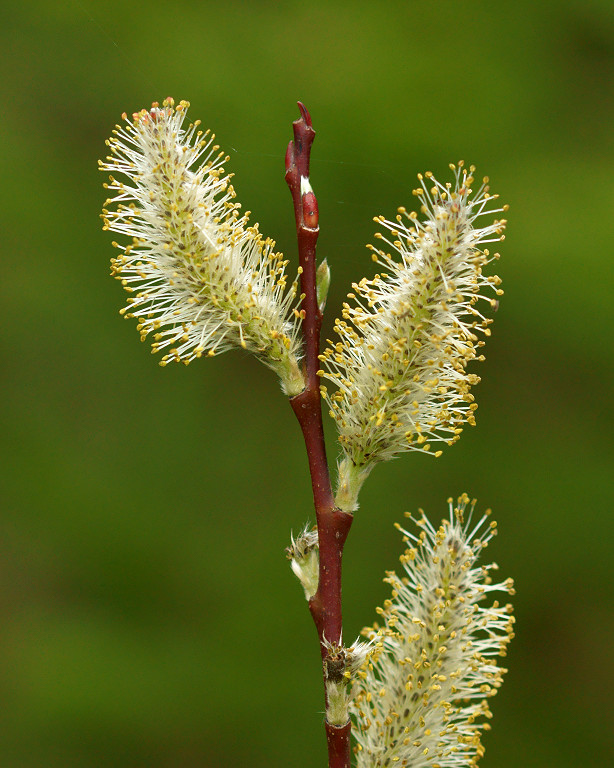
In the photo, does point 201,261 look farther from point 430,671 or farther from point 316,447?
point 430,671

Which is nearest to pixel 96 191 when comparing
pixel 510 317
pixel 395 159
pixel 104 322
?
pixel 104 322

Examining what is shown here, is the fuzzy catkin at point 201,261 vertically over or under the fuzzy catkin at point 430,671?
over

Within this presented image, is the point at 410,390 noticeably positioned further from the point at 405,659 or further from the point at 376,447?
the point at 405,659

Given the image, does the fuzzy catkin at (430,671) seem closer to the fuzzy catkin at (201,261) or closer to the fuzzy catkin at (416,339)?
the fuzzy catkin at (416,339)

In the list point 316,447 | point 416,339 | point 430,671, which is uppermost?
point 416,339

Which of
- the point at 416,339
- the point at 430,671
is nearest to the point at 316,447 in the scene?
the point at 416,339

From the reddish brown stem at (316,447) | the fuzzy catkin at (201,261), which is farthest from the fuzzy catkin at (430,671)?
the fuzzy catkin at (201,261)

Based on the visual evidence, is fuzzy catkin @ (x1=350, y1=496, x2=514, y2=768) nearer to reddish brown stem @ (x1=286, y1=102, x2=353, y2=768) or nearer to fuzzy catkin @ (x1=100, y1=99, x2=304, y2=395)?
reddish brown stem @ (x1=286, y1=102, x2=353, y2=768)

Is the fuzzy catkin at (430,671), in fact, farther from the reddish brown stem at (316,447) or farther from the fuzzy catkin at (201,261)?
the fuzzy catkin at (201,261)

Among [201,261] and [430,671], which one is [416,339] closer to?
[201,261]

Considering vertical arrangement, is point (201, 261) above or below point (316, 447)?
above
